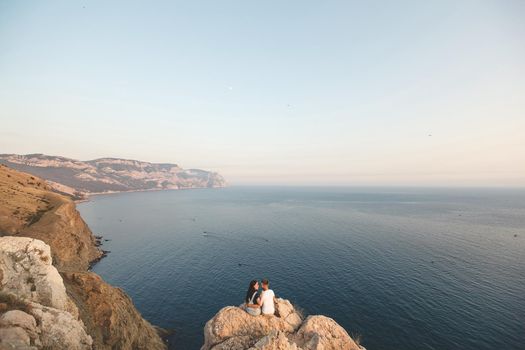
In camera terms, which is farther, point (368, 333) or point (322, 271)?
point (322, 271)

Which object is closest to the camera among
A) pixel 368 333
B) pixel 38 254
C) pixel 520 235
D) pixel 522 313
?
pixel 38 254

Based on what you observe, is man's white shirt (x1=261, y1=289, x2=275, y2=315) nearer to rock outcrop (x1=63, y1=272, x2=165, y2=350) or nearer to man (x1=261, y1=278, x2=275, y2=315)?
man (x1=261, y1=278, x2=275, y2=315)

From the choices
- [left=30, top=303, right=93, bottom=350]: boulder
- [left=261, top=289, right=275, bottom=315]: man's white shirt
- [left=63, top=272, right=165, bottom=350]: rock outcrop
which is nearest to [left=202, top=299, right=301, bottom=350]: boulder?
[left=261, top=289, right=275, bottom=315]: man's white shirt

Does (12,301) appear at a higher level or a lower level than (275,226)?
higher

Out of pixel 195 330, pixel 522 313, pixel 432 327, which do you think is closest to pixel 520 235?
pixel 522 313

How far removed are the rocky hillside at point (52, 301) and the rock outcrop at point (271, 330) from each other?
1059cm

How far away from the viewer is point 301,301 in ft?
177

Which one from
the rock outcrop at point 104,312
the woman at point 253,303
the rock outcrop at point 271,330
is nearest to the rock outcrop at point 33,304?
the rock outcrop at point 104,312

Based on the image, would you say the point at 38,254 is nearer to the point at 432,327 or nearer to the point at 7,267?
the point at 7,267

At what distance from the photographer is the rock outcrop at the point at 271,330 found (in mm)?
19406

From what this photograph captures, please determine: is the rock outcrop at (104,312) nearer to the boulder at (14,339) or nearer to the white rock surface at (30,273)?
the white rock surface at (30,273)

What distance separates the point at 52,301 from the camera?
1984cm

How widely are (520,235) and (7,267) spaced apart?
16725 centimetres

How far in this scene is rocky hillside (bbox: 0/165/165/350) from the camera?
1445 centimetres
